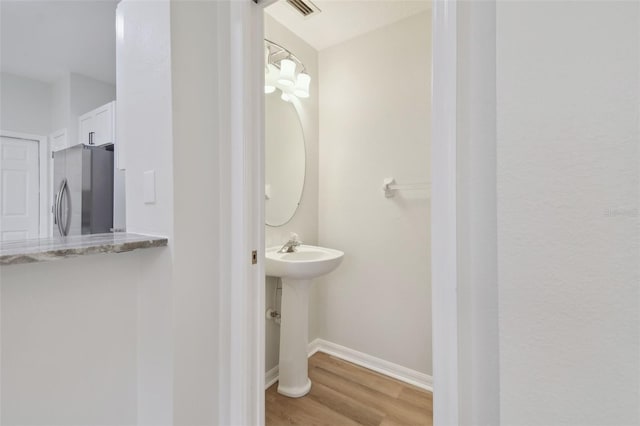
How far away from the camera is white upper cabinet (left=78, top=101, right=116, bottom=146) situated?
261 cm

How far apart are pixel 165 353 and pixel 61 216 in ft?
7.02

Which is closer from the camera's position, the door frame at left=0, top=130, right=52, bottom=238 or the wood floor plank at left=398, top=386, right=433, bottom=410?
the wood floor plank at left=398, top=386, right=433, bottom=410

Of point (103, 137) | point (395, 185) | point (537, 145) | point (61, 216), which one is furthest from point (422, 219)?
point (103, 137)

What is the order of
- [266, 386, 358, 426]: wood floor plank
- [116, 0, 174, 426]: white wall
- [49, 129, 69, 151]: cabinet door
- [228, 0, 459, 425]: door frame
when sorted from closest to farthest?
[116, 0, 174, 426]: white wall, [228, 0, 459, 425]: door frame, [266, 386, 358, 426]: wood floor plank, [49, 129, 69, 151]: cabinet door

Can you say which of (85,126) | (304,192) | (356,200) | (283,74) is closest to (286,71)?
(283,74)

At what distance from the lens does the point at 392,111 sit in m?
1.89

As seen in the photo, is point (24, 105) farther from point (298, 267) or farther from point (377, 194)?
point (377, 194)

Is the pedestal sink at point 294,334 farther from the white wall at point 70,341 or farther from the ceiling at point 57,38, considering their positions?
the ceiling at point 57,38

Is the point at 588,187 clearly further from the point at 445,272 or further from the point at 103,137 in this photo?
the point at 103,137

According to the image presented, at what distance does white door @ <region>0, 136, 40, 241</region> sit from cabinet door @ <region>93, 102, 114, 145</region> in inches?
43.5

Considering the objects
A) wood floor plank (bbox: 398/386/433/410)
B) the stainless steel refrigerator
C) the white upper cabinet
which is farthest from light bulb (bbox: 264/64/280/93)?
wood floor plank (bbox: 398/386/433/410)

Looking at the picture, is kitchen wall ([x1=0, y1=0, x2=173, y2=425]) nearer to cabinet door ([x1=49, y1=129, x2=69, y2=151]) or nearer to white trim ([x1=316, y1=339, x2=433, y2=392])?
white trim ([x1=316, y1=339, x2=433, y2=392])

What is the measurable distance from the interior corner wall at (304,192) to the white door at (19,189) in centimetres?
330

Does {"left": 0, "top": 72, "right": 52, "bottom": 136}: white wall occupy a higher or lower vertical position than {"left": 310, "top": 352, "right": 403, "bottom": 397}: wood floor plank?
higher
